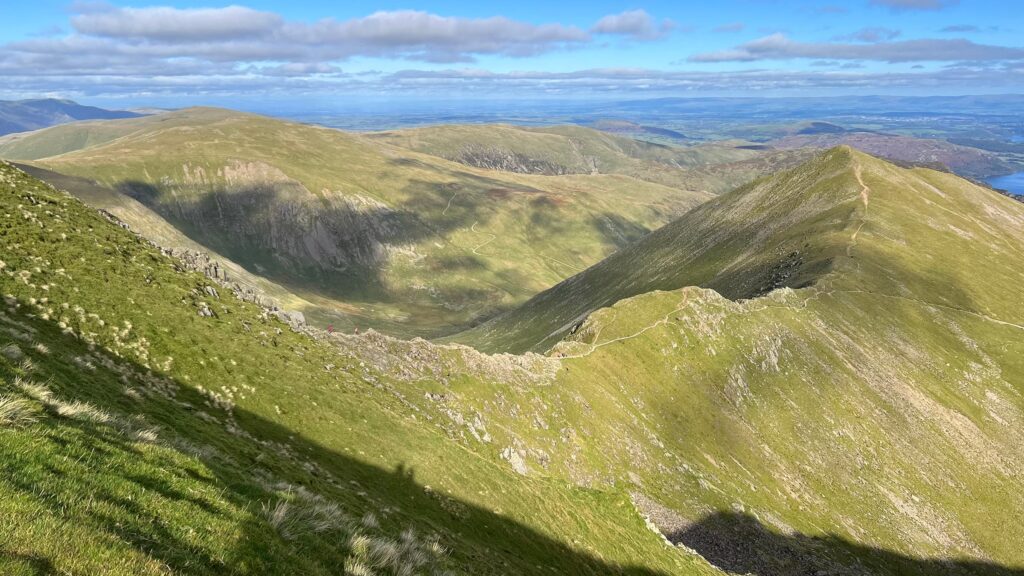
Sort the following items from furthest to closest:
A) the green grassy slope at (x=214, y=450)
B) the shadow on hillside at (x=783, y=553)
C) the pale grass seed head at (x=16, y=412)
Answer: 1. the shadow on hillside at (x=783, y=553)
2. the pale grass seed head at (x=16, y=412)
3. the green grassy slope at (x=214, y=450)

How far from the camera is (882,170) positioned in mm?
179000

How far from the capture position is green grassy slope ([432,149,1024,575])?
59750 millimetres

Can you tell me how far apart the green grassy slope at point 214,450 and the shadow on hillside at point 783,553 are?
21000 millimetres

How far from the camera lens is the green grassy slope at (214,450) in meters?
10.1

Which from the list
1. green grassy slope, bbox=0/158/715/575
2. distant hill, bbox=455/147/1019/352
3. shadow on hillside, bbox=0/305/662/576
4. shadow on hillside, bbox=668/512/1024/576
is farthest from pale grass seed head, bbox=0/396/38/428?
distant hill, bbox=455/147/1019/352

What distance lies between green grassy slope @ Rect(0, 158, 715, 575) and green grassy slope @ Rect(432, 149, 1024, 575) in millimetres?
17161

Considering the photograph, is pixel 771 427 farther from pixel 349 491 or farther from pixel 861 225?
pixel 861 225

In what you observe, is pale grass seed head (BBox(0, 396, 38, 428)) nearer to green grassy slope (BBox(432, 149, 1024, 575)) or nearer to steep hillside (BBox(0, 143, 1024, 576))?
steep hillside (BBox(0, 143, 1024, 576))

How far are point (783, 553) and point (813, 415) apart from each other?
2871 cm

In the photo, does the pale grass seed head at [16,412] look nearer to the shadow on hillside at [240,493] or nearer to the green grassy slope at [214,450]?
the green grassy slope at [214,450]

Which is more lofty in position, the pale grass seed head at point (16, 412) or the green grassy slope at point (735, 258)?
the pale grass seed head at point (16, 412)

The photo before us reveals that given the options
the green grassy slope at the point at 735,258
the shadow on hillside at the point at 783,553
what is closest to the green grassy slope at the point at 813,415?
the shadow on hillside at the point at 783,553

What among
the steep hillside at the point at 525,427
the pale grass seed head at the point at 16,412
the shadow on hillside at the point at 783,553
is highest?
the pale grass seed head at the point at 16,412

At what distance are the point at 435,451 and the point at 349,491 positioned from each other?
1227 centimetres
